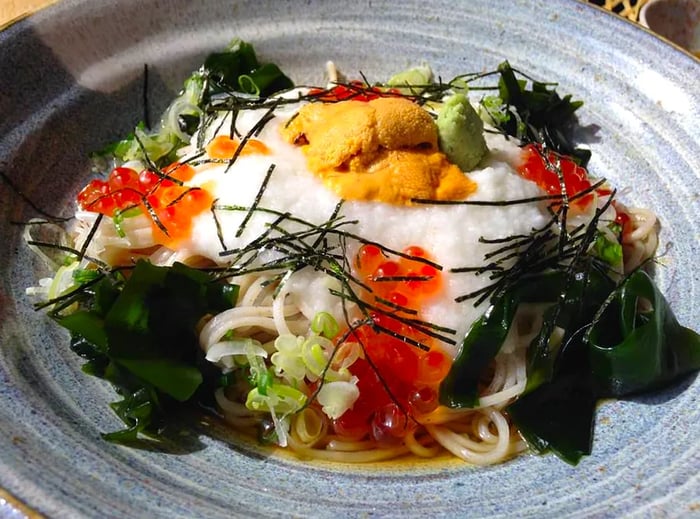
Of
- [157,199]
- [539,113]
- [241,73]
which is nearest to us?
[157,199]

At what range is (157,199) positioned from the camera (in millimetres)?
3500

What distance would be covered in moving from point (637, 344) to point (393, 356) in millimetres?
1148

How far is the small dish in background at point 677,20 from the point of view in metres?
5.91

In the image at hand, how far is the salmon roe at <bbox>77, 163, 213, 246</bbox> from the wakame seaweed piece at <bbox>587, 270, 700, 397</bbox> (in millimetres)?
2068

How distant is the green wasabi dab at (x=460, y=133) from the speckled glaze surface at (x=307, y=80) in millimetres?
1344

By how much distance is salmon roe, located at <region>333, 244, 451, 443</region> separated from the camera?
10.5ft

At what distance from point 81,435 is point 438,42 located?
12.0 ft

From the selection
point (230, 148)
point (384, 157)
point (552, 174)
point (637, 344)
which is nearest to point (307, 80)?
point (230, 148)

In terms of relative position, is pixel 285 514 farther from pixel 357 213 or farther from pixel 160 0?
pixel 160 0

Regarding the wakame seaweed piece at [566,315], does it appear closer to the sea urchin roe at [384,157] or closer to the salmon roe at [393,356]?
the salmon roe at [393,356]

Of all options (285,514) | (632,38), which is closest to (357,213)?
(285,514)

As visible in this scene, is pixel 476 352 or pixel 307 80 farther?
pixel 307 80

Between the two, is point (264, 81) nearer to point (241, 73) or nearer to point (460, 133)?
point (241, 73)

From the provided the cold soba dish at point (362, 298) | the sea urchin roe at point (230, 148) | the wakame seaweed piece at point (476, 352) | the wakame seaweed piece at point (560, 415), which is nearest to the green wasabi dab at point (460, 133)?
the cold soba dish at point (362, 298)
